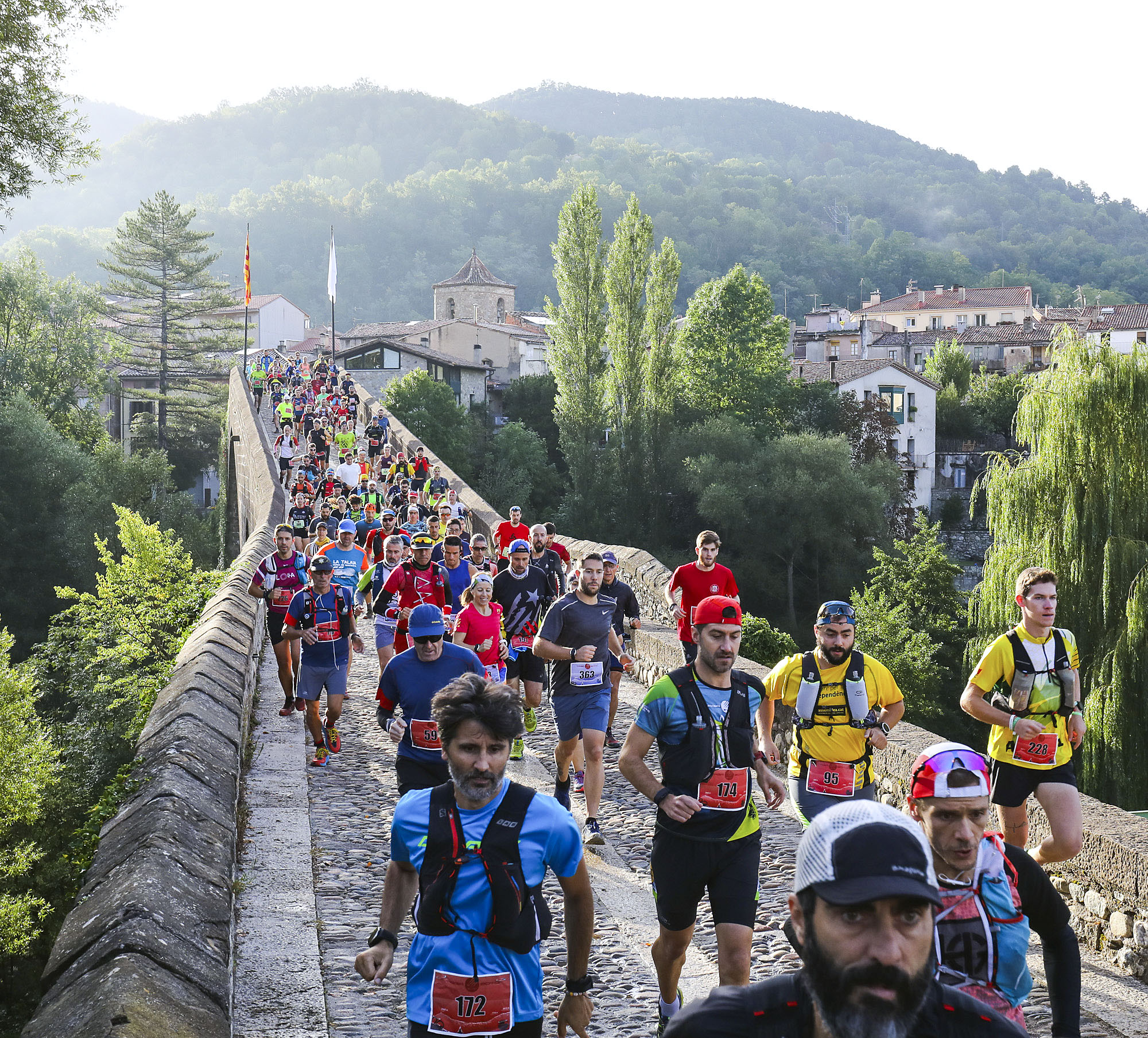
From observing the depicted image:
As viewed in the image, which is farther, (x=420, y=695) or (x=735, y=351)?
(x=735, y=351)

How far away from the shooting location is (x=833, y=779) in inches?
222

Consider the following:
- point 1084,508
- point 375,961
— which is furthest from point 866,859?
point 1084,508

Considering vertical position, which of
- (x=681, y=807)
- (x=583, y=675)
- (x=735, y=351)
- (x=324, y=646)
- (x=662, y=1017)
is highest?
(x=735, y=351)

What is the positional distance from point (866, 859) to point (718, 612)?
117 inches

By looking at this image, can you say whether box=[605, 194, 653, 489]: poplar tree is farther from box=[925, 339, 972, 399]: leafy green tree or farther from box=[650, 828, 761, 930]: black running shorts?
box=[650, 828, 761, 930]: black running shorts

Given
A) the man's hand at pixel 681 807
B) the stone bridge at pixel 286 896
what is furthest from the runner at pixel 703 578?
the man's hand at pixel 681 807

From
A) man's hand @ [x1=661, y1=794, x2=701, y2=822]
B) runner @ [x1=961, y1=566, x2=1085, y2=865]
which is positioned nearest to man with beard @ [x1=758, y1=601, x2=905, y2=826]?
runner @ [x1=961, y1=566, x2=1085, y2=865]

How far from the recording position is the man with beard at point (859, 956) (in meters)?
1.83

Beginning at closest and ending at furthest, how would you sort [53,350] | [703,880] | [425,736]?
[703,880] → [425,736] → [53,350]

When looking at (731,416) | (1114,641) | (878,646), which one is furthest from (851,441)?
(1114,641)

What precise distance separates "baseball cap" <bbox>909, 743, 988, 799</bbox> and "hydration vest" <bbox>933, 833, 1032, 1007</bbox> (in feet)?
0.80

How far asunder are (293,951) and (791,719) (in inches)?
187

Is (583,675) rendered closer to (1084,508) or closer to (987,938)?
(987,938)

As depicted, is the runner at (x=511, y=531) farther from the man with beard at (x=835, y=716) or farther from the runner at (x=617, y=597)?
the man with beard at (x=835, y=716)
